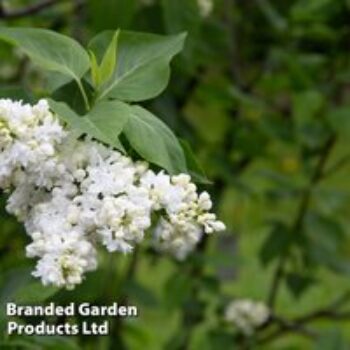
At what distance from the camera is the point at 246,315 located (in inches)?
91.6

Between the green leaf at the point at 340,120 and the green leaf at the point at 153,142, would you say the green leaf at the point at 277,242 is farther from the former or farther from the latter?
the green leaf at the point at 153,142

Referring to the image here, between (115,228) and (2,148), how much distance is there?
124 millimetres

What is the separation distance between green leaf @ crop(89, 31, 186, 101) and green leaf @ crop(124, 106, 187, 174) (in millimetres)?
54

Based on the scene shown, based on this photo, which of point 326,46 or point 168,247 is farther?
point 326,46

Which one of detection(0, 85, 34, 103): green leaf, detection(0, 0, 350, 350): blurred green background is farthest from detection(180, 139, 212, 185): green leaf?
detection(0, 0, 350, 350): blurred green background

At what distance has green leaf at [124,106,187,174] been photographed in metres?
0.93

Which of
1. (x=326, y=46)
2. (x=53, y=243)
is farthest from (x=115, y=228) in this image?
(x=326, y=46)

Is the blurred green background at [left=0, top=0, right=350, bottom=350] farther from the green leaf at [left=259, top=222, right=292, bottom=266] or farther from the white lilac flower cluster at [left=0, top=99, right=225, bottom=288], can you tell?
the white lilac flower cluster at [left=0, top=99, right=225, bottom=288]

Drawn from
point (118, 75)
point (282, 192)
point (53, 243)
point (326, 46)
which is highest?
point (326, 46)

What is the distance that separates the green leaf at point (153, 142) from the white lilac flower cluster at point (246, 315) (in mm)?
1403

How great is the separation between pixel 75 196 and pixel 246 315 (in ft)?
4.84

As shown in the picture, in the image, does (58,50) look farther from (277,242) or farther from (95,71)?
(277,242)

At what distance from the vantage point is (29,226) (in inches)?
36.4

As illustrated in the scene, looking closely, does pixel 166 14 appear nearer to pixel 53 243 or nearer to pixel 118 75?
pixel 118 75
